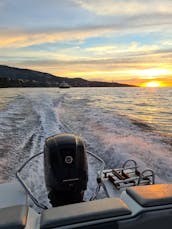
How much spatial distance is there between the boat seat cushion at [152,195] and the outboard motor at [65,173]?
1.08m

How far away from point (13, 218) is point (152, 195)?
827 mm

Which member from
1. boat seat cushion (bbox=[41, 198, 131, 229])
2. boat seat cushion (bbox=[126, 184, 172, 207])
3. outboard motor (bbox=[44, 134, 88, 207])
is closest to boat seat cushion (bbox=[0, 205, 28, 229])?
boat seat cushion (bbox=[41, 198, 131, 229])

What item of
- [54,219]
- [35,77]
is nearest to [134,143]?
[54,219]

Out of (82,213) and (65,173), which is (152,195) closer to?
(82,213)

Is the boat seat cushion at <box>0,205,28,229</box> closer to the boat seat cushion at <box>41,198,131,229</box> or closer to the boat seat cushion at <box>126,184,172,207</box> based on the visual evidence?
the boat seat cushion at <box>41,198,131,229</box>

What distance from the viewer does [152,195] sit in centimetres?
178

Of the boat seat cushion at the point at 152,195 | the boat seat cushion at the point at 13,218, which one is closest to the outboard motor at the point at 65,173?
the boat seat cushion at the point at 152,195

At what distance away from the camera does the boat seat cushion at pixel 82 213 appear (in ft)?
5.05

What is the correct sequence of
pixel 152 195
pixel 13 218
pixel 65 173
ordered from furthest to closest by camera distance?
pixel 65 173, pixel 152 195, pixel 13 218

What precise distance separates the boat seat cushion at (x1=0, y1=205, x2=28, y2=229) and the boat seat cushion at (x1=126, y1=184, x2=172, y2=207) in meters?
0.67

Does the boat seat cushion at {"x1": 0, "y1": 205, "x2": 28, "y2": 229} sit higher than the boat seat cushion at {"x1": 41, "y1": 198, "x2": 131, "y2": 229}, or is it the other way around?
the boat seat cushion at {"x1": 41, "y1": 198, "x2": 131, "y2": 229}

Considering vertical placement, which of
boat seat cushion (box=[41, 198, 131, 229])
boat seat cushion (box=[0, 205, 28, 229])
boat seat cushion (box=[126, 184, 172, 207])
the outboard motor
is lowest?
the outboard motor

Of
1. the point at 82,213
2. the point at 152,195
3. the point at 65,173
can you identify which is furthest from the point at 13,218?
the point at 65,173

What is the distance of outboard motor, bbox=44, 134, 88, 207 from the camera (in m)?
2.88
